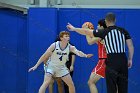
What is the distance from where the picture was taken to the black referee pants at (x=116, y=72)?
555cm

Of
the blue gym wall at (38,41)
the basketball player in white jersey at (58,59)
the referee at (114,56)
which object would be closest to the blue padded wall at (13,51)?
the blue gym wall at (38,41)

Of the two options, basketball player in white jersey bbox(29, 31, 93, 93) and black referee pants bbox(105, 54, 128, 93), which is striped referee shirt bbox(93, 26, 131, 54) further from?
basketball player in white jersey bbox(29, 31, 93, 93)

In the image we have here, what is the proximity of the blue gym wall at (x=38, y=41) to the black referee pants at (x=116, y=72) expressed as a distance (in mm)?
2893

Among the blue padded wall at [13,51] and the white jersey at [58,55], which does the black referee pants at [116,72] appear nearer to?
the white jersey at [58,55]

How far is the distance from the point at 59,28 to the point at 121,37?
3.37m

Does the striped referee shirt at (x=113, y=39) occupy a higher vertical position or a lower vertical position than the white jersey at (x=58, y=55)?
higher

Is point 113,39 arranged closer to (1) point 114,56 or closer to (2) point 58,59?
(1) point 114,56

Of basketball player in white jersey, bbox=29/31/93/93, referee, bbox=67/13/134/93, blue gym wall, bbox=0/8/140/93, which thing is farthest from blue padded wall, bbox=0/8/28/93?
referee, bbox=67/13/134/93

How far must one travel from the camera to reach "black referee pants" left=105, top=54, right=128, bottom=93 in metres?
5.55

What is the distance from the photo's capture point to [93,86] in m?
6.56

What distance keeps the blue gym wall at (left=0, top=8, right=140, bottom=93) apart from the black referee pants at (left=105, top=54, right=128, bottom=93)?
2.89m

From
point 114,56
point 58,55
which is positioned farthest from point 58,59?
Result: point 114,56

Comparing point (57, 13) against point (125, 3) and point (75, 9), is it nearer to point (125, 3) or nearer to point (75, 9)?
point (75, 9)

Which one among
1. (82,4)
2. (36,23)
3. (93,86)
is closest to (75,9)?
(82,4)
